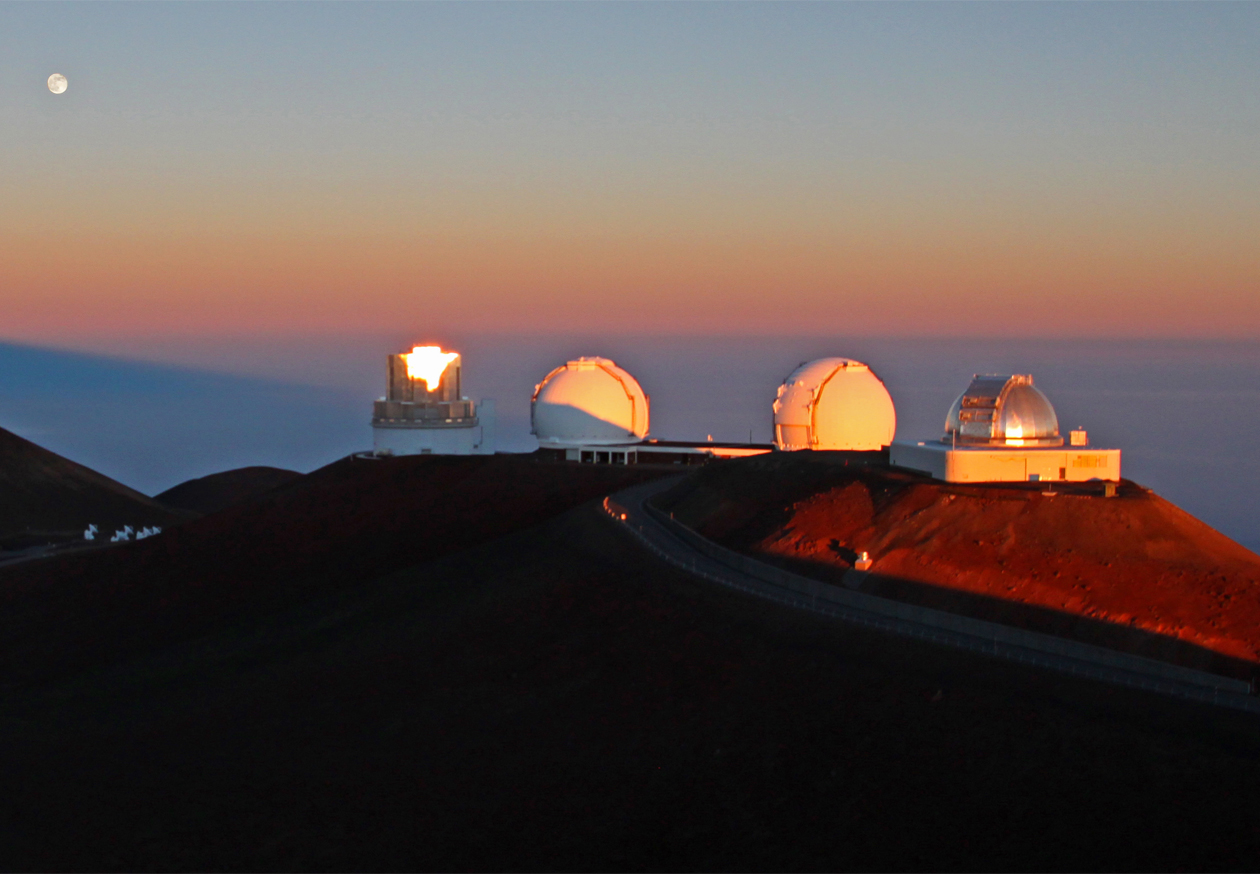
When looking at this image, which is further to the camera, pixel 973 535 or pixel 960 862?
pixel 973 535

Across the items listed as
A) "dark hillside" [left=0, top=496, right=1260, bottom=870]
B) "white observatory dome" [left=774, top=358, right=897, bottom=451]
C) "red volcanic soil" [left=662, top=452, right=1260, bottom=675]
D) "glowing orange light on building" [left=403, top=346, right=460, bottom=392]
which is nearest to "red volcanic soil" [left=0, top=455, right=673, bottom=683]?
"glowing orange light on building" [left=403, top=346, right=460, bottom=392]

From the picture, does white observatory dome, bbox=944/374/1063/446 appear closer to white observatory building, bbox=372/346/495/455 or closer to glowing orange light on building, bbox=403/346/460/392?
white observatory building, bbox=372/346/495/455

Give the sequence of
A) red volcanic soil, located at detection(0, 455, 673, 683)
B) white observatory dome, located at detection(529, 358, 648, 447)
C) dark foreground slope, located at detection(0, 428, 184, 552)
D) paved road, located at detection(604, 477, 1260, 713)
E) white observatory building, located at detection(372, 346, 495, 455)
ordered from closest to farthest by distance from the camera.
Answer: paved road, located at detection(604, 477, 1260, 713), red volcanic soil, located at detection(0, 455, 673, 683), white observatory dome, located at detection(529, 358, 648, 447), white observatory building, located at detection(372, 346, 495, 455), dark foreground slope, located at detection(0, 428, 184, 552)

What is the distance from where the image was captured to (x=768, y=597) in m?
27.9

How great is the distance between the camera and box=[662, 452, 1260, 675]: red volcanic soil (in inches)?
984

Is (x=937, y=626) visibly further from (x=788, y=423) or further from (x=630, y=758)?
(x=788, y=423)

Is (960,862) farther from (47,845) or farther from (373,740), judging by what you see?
(47,845)

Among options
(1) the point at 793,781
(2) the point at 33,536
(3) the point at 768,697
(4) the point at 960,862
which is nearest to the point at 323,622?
(3) the point at 768,697

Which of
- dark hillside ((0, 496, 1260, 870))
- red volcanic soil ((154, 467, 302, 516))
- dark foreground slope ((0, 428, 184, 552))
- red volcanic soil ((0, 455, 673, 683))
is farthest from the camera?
red volcanic soil ((154, 467, 302, 516))

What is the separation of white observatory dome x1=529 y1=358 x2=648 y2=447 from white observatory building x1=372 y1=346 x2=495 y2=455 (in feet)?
14.3

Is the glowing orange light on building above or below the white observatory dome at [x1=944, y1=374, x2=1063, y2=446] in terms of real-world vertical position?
above

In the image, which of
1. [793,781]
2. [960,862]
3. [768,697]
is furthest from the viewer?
[768,697]

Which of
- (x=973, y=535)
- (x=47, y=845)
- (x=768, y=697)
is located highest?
(x=973, y=535)

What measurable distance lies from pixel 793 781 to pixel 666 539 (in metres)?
14.3
